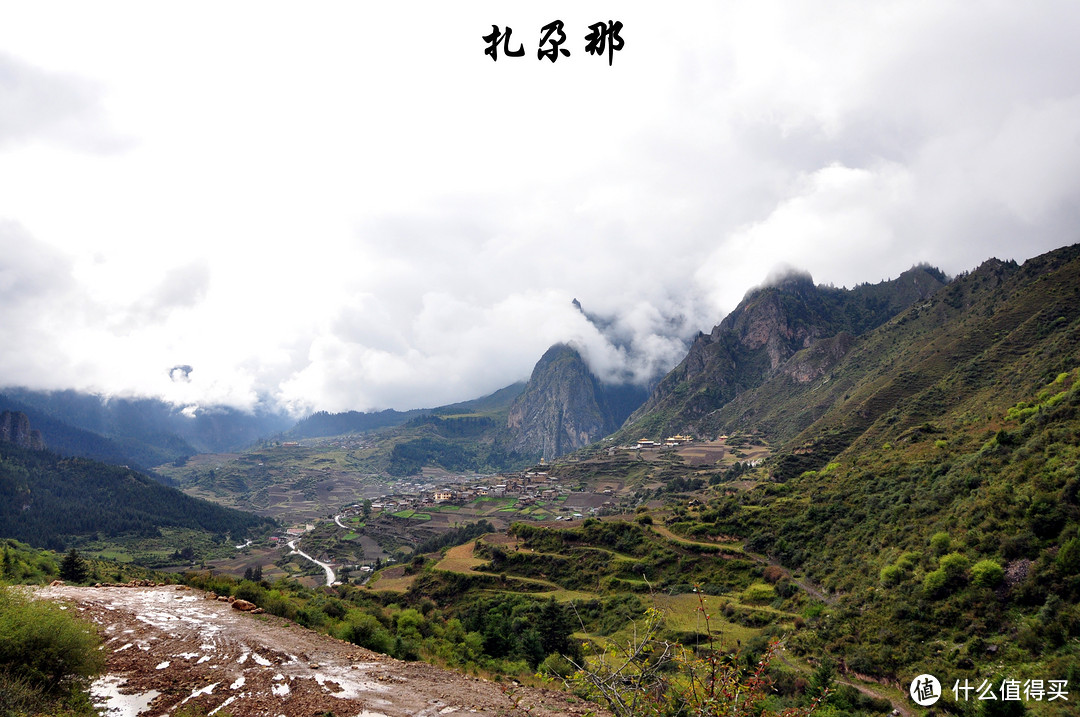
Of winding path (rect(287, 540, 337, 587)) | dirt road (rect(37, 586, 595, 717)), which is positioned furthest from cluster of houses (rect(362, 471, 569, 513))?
dirt road (rect(37, 586, 595, 717))

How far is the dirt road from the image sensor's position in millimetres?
13133

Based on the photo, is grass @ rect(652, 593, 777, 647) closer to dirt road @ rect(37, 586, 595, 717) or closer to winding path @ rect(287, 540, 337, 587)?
dirt road @ rect(37, 586, 595, 717)

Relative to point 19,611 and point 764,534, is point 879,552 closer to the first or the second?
point 764,534

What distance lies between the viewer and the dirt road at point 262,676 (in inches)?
517

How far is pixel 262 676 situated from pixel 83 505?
555 feet

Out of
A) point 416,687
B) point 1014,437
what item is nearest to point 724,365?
point 1014,437

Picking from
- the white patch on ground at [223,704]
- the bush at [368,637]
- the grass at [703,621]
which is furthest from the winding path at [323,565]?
the white patch on ground at [223,704]

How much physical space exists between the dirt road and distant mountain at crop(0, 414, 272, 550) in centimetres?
13660

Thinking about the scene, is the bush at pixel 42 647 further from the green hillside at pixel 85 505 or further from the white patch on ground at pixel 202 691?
the green hillside at pixel 85 505

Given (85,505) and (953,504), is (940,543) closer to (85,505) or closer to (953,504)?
(953,504)

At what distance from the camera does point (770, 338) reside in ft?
616

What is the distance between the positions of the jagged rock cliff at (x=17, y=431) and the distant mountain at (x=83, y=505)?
2.00 m

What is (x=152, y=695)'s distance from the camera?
1331cm

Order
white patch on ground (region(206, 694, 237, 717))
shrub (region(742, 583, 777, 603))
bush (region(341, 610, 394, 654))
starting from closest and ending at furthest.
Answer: white patch on ground (region(206, 694, 237, 717))
bush (region(341, 610, 394, 654))
shrub (region(742, 583, 777, 603))
